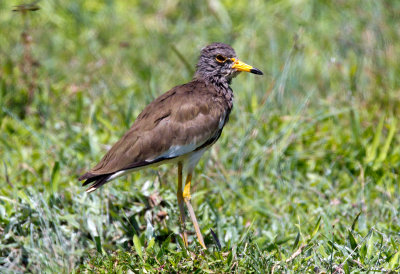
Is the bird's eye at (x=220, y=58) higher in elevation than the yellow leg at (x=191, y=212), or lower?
higher

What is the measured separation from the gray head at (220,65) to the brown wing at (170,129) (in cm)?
21

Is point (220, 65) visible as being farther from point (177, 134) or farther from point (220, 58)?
point (177, 134)

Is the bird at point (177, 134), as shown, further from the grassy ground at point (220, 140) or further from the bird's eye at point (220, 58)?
the grassy ground at point (220, 140)

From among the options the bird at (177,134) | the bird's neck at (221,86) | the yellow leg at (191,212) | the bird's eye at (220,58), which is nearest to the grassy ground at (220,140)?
the yellow leg at (191,212)

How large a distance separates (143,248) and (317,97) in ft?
10.1

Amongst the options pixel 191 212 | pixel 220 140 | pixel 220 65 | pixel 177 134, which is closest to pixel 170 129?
pixel 177 134

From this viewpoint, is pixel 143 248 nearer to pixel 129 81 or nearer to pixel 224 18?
pixel 129 81

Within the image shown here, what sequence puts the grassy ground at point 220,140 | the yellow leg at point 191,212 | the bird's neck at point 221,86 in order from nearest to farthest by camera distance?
the grassy ground at point 220,140, the yellow leg at point 191,212, the bird's neck at point 221,86

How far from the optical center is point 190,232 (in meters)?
4.73

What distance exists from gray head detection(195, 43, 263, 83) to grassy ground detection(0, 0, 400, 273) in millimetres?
680

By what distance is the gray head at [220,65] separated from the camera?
504 cm

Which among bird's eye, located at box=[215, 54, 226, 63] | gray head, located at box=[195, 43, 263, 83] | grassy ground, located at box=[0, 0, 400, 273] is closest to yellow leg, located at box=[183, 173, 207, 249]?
grassy ground, located at box=[0, 0, 400, 273]

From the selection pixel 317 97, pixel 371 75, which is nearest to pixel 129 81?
pixel 317 97

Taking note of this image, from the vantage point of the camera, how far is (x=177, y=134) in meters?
4.61
